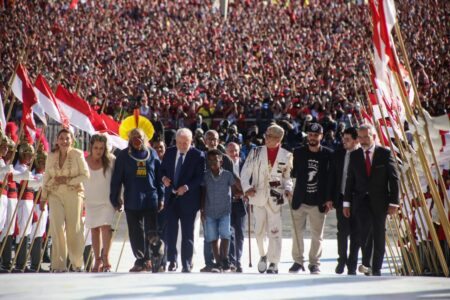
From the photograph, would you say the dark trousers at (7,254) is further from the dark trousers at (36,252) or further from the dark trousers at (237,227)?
the dark trousers at (237,227)

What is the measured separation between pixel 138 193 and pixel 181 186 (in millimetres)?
628

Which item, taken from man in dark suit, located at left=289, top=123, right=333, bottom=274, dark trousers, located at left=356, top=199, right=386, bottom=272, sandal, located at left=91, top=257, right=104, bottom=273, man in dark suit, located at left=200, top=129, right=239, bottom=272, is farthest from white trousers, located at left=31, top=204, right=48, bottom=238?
dark trousers, located at left=356, top=199, right=386, bottom=272

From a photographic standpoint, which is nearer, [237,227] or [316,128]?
[316,128]

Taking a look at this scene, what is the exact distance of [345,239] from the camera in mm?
12984

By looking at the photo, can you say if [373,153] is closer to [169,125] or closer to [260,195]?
[260,195]

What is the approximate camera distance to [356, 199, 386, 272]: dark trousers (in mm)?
12234

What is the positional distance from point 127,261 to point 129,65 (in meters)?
18.5

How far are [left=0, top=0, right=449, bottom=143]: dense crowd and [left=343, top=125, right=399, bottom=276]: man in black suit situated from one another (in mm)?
11194

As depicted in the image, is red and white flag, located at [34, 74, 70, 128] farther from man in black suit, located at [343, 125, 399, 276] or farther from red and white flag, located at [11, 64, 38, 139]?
man in black suit, located at [343, 125, 399, 276]

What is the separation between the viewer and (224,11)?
40.9 metres

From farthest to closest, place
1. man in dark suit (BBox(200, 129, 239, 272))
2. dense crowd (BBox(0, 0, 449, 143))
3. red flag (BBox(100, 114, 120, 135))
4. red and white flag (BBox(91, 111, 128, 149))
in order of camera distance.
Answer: dense crowd (BBox(0, 0, 449, 143)) < red flag (BBox(100, 114, 120, 135)) < red and white flag (BBox(91, 111, 128, 149)) < man in dark suit (BBox(200, 129, 239, 272))

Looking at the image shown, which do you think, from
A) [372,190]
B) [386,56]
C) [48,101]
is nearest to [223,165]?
[372,190]

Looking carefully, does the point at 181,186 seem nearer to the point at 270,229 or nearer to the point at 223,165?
the point at 223,165

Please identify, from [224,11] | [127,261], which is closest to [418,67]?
[224,11]
